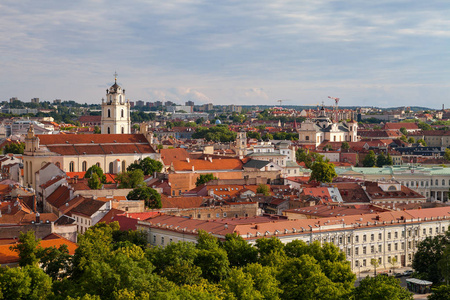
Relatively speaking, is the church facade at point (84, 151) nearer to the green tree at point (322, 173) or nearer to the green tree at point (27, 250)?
the green tree at point (322, 173)

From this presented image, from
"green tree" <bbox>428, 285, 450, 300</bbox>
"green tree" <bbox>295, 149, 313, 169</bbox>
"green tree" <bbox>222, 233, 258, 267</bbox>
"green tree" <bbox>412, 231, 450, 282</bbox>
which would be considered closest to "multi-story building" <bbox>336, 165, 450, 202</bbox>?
"green tree" <bbox>295, 149, 313, 169</bbox>

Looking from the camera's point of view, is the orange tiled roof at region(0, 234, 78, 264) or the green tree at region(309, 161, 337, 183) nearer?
the orange tiled roof at region(0, 234, 78, 264)

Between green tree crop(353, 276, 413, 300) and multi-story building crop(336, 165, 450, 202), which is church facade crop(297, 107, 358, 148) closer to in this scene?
multi-story building crop(336, 165, 450, 202)

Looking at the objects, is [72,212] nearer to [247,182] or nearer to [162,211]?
[162,211]

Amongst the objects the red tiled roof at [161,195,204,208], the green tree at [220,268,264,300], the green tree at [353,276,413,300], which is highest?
the red tiled roof at [161,195,204,208]

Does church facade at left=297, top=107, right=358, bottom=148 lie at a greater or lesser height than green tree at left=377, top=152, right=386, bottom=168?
greater

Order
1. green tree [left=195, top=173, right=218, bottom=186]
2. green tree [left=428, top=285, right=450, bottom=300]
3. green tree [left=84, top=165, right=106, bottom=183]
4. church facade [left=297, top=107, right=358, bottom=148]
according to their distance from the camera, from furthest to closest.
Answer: church facade [left=297, top=107, right=358, bottom=148], green tree [left=84, top=165, right=106, bottom=183], green tree [left=195, top=173, right=218, bottom=186], green tree [left=428, top=285, right=450, bottom=300]

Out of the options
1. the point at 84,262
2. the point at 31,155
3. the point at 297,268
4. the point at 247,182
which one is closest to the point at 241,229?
the point at 297,268
